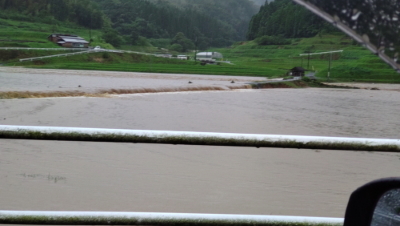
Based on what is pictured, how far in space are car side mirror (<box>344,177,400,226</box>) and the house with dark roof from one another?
93.6 feet

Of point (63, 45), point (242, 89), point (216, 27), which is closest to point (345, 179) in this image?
point (242, 89)

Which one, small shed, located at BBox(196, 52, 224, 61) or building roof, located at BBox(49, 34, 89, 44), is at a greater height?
building roof, located at BBox(49, 34, 89, 44)

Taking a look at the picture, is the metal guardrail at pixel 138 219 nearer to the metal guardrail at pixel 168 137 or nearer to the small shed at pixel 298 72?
the metal guardrail at pixel 168 137

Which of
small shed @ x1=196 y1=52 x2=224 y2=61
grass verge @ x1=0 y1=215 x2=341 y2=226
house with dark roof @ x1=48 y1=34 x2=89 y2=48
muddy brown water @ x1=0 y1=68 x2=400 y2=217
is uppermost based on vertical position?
house with dark roof @ x1=48 y1=34 x2=89 y2=48

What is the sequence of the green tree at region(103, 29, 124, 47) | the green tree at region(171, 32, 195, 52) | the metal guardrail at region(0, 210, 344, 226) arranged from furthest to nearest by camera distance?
1. the green tree at region(171, 32, 195, 52)
2. the green tree at region(103, 29, 124, 47)
3. the metal guardrail at region(0, 210, 344, 226)

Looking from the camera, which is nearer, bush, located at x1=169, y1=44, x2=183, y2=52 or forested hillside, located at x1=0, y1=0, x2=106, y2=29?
forested hillside, located at x1=0, y1=0, x2=106, y2=29

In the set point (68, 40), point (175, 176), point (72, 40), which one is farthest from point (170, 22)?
point (175, 176)

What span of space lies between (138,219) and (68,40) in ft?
93.2

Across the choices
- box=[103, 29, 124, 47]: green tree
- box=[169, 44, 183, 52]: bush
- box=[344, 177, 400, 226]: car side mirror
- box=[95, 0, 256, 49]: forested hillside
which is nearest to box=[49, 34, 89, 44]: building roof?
box=[103, 29, 124, 47]: green tree

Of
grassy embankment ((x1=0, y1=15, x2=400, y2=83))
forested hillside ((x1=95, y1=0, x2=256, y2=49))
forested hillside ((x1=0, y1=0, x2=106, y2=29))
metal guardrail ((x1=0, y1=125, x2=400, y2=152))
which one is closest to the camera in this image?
metal guardrail ((x1=0, y1=125, x2=400, y2=152))

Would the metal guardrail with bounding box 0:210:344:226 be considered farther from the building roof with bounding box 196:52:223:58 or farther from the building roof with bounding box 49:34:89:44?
the building roof with bounding box 196:52:223:58

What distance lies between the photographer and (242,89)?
19250 mm

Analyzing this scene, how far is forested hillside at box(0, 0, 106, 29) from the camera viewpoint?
2641cm

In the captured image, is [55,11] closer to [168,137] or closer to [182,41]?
[182,41]
